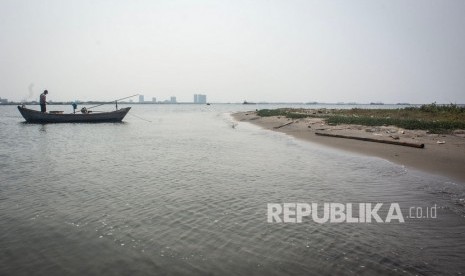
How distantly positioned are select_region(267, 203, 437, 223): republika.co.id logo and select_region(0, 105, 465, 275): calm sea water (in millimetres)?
249

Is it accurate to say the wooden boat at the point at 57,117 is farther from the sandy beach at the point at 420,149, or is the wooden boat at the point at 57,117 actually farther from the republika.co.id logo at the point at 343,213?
the republika.co.id logo at the point at 343,213

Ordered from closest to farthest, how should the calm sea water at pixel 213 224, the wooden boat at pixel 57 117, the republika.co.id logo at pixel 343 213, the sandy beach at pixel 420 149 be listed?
the calm sea water at pixel 213 224
the republika.co.id logo at pixel 343 213
the sandy beach at pixel 420 149
the wooden boat at pixel 57 117

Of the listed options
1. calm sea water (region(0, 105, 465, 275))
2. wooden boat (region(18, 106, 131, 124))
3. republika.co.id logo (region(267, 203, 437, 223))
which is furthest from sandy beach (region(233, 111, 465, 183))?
wooden boat (region(18, 106, 131, 124))

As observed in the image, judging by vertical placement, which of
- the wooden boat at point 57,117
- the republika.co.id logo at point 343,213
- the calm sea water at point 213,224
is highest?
the wooden boat at point 57,117

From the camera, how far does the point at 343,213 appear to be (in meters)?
7.39

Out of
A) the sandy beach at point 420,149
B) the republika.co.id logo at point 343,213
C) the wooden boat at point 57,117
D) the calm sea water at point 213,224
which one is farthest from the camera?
the wooden boat at point 57,117

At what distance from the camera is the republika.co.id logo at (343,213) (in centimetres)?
694

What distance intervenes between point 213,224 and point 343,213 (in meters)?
3.45

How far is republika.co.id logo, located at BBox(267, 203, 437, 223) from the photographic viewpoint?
6.94 m

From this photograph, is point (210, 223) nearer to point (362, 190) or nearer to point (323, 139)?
point (362, 190)

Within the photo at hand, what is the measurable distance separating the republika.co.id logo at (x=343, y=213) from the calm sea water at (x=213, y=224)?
0.25m

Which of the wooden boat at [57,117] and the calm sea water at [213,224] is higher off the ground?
the wooden boat at [57,117]

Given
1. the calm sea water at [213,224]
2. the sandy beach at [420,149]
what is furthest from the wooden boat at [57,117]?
the sandy beach at [420,149]

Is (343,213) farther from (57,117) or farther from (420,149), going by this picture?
(57,117)
